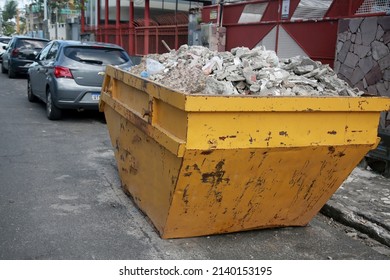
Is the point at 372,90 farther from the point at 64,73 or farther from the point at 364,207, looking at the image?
the point at 64,73

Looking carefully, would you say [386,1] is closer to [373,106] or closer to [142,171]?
[373,106]

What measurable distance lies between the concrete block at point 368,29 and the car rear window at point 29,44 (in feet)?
46.3

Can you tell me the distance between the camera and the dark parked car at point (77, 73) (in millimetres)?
8773

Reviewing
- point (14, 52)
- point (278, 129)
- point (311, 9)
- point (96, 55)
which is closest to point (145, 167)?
point (278, 129)

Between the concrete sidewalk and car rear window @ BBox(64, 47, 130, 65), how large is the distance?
545 centimetres

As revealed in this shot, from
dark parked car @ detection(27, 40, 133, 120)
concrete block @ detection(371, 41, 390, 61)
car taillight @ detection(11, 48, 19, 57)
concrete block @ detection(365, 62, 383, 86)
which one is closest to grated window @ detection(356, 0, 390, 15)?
concrete block @ detection(371, 41, 390, 61)

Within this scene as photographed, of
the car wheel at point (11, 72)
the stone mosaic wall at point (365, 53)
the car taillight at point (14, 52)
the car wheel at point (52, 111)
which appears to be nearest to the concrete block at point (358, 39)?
the stone mosaic wall at point (365, 53)

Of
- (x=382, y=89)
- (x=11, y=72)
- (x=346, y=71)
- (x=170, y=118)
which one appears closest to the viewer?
(x=170, y=118)

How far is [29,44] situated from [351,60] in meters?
14.2

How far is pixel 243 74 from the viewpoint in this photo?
3812 millimetres

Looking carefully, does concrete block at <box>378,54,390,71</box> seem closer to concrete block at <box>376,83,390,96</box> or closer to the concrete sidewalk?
concrete block at <box>376,83,390,96</box>

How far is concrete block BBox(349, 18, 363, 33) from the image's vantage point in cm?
Answer: 691

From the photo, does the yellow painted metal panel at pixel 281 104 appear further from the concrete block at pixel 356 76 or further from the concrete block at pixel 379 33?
the concrete block at pixel 356 76
